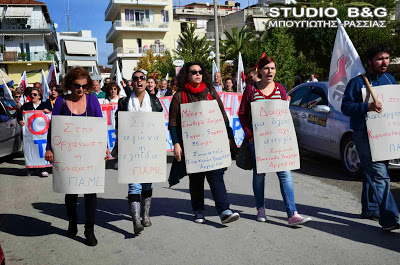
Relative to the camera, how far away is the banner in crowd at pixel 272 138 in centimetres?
471

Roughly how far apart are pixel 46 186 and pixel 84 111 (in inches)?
137

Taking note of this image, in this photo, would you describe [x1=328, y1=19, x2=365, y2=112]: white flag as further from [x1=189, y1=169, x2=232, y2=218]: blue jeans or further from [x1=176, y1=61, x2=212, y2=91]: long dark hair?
[x1=189, y1=169, x2=232, y2=218]: blue jeans

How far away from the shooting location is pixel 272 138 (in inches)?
187

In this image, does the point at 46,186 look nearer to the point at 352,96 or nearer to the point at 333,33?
the point at 352,96

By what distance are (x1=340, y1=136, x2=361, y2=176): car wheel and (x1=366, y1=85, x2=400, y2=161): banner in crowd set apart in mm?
2603

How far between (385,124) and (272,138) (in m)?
1.20

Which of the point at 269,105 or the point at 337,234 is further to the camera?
the point at 269,105

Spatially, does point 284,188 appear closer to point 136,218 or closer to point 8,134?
point 136,218

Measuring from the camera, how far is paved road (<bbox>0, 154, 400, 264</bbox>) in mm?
3912

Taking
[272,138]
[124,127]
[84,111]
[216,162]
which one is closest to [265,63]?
[272,138]

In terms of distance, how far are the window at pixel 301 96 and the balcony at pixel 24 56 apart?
4786 cm

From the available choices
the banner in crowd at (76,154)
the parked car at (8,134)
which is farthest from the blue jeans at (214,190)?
the parked car at (8,134)

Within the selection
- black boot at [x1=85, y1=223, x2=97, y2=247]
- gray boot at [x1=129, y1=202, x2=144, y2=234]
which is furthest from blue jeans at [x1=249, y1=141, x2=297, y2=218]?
black boot at [x1=85, y1=223, x2=97, y2=247]

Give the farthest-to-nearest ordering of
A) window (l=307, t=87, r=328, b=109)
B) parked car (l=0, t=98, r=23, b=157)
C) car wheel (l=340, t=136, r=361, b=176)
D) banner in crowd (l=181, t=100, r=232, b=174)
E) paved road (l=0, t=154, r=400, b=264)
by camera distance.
Answer: parked car (l=0, t=98, r=23, b=157) → window (l=307, t=87, r=328, b=109) → car wheel (l=340, t=136, r=361, b=176) → banner in crowd (l=181, t=100, r=232, b=174) → paved road (l=0, t=154, r=400, b=264)
